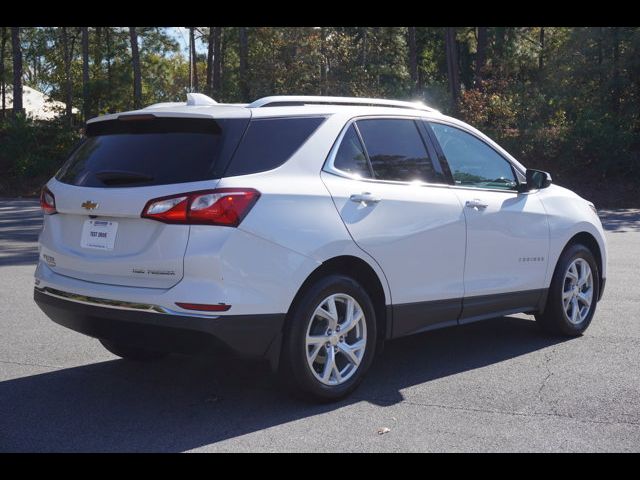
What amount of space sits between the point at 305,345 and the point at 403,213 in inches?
46.6

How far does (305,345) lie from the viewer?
518 centimetres

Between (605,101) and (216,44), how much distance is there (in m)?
21.9

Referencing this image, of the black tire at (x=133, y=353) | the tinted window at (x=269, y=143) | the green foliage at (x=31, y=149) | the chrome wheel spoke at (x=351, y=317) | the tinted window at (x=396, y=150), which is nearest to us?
the tinted window at (x=269, y=143)

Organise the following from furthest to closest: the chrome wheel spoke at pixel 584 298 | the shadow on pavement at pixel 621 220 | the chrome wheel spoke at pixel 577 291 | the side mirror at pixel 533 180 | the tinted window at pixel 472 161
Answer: the shadow on pavement at pixel 621 220
the chrome wheel spoke at pixel 584 298
the chrome wheel spoke at pixel 577 291
the side mirror at pixel 533 180
the tinted window at pixel 472 161

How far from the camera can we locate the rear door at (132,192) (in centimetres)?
495

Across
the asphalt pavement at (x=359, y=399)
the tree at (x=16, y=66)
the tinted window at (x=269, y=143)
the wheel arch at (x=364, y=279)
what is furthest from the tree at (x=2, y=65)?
the wheel arch at (x=364, y=279)

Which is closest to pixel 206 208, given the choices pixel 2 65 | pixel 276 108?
pixel 276 108

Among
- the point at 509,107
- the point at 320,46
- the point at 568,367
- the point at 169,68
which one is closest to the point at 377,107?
the point at 568,367

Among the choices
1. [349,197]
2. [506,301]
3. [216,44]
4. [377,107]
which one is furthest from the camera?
[216,44]

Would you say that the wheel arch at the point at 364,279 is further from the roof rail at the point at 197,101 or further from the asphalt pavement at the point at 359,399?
the roof rail at the point at 197,101

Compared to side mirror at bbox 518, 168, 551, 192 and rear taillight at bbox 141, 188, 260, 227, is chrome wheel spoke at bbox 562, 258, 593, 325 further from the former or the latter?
rear taillight at bbox 141, 188, 260, 227

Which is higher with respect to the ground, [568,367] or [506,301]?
[506,301]
